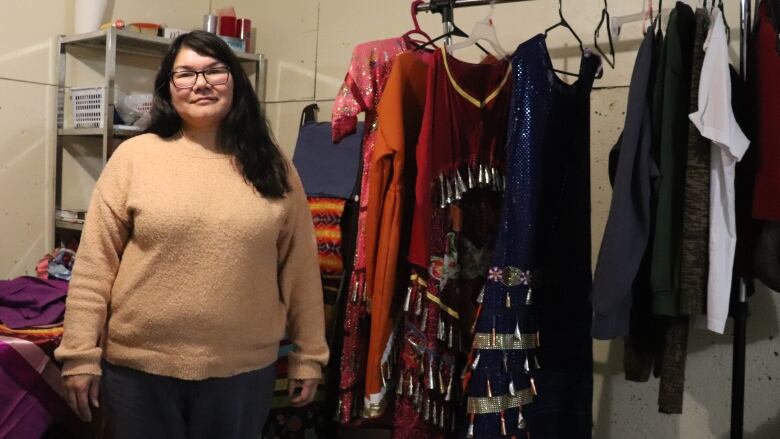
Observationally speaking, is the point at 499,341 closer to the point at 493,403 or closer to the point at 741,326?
the point at 493,403

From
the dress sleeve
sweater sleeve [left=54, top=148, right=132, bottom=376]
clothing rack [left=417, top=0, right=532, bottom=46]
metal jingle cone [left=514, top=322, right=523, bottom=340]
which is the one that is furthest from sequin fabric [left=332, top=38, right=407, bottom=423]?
sweater sleeve [left=54, top=148, right=132, bottom=376]

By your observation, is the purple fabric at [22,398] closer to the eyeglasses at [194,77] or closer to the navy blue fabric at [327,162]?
the eyeglasses at [194,77]

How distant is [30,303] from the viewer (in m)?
1.99

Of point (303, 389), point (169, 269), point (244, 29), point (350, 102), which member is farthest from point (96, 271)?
point (244, 29)

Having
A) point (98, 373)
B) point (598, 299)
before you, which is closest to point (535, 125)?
point (598, 299)

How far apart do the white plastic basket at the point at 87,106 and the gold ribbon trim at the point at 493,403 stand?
1646 mm

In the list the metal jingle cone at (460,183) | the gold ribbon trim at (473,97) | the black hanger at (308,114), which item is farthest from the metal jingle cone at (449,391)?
the black hanger at (308,114)

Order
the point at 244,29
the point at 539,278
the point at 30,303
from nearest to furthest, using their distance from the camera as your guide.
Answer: the point at 539,278, the point at 30,303, the point at 244,29

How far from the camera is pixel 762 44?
151 cm

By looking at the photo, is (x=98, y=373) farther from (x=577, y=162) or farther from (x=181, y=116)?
(x=577, y=162)

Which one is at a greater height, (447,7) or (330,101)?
(447,7)

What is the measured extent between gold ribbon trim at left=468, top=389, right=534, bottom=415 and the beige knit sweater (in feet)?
1.67

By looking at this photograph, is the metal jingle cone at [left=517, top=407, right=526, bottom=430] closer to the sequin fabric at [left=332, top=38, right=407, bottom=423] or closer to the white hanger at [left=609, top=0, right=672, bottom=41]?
the sequin fabric at [left=332, top=38, right=407, bottom=423]

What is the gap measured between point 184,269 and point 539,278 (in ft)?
2.83
